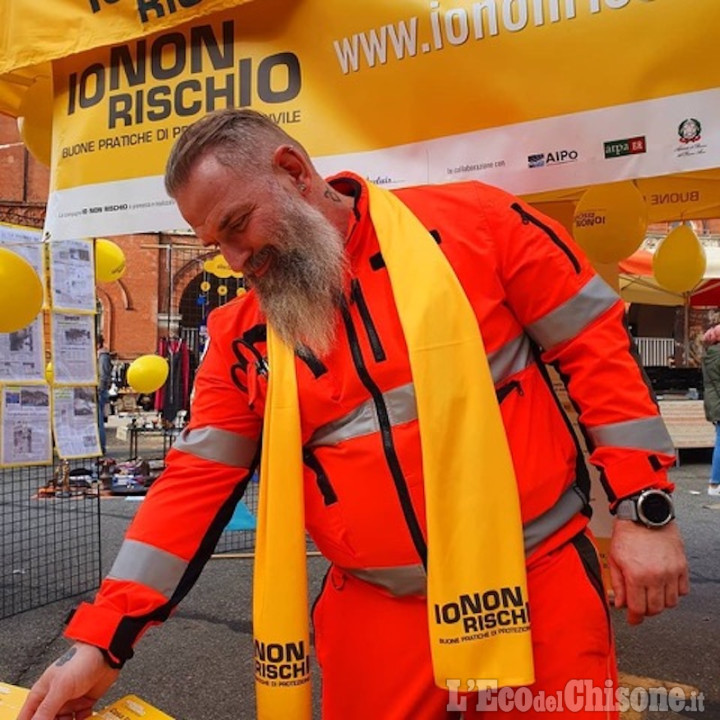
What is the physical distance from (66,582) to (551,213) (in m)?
4.16

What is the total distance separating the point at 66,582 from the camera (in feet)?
16.7

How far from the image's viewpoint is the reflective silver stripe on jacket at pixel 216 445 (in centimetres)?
172

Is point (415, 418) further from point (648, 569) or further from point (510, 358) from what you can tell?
point (648, 569)

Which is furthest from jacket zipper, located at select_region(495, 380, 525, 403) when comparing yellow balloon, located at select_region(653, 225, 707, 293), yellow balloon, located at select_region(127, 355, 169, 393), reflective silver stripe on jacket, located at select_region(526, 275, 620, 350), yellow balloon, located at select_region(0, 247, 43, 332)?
yellow balloon, located at select_region(127, 355, 169, 393)

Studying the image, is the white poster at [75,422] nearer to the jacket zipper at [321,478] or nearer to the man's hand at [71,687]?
the man's hand at [71,687]

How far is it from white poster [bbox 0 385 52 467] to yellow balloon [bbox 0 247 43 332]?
0.70m

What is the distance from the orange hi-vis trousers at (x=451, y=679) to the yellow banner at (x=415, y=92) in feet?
4.34

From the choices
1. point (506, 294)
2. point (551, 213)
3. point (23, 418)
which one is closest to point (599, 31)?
point (506, 294)

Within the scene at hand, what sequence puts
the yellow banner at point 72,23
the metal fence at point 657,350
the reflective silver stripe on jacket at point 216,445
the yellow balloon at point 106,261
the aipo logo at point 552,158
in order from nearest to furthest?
the reflective silver stripe on jacket at point 216,445, the aipo logo at point 552,158, the yellow banner at point 72,23, the yellow balloon at point 106,261, the metal fence at point 657,350

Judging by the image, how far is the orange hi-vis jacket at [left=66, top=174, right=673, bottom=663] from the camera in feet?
4.78

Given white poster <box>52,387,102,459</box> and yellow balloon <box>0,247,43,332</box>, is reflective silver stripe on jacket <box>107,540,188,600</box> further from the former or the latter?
white poster <box>52,387,102,459</box>

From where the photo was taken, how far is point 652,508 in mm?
1368

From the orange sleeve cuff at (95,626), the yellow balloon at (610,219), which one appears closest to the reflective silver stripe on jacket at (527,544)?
the orange sleeve cuff at (95,626)

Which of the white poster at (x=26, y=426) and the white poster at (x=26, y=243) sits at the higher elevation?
the white poster at (x=26, y=243)
